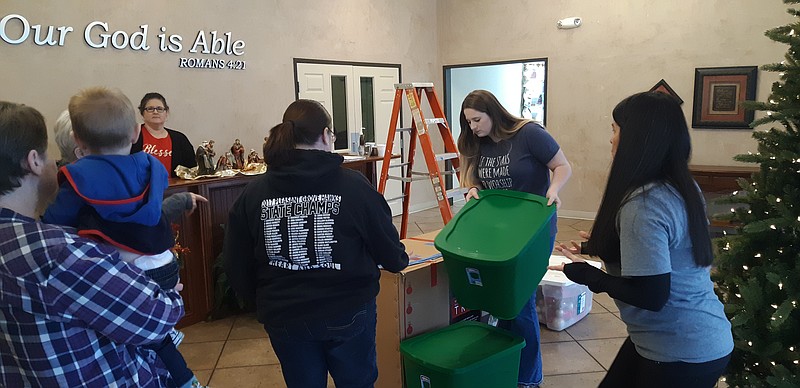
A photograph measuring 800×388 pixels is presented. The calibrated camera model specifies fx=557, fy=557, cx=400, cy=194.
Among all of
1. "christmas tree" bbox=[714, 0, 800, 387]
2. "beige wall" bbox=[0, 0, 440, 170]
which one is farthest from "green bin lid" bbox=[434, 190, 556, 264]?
"beige wall" bbox=[0, 0, 440, 170]

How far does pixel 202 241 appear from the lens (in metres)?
3.81

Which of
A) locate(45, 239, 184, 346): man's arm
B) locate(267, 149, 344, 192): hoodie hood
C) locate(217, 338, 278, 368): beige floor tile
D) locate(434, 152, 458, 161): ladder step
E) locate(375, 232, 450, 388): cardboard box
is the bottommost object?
locate(217, 338, 278, 368): beige floor tile

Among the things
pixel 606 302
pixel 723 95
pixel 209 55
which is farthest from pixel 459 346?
pixel 723 95

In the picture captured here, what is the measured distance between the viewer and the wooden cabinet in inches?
147

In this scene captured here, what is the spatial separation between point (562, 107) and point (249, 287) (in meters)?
5.86

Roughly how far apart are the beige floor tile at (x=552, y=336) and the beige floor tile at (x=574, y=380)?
0.44 metres

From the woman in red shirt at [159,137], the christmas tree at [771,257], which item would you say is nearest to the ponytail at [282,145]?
the christmas tree at [771,257]

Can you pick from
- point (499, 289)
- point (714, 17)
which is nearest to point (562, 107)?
point (714, 17)

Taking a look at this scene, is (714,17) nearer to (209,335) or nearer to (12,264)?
(209,335)

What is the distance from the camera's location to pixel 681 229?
4.68 ft

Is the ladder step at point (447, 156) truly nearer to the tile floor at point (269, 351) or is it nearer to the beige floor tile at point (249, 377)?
the tile floor at point (269, 351)

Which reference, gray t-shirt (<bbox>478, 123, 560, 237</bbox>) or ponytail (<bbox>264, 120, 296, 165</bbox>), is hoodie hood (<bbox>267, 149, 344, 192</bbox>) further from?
gray t-shirt (<bbox>478, 123, 560, 237</bbox>)

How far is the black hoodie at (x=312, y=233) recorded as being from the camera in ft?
5.45

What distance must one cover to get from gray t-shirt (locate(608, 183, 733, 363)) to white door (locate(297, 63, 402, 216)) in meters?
4.64
